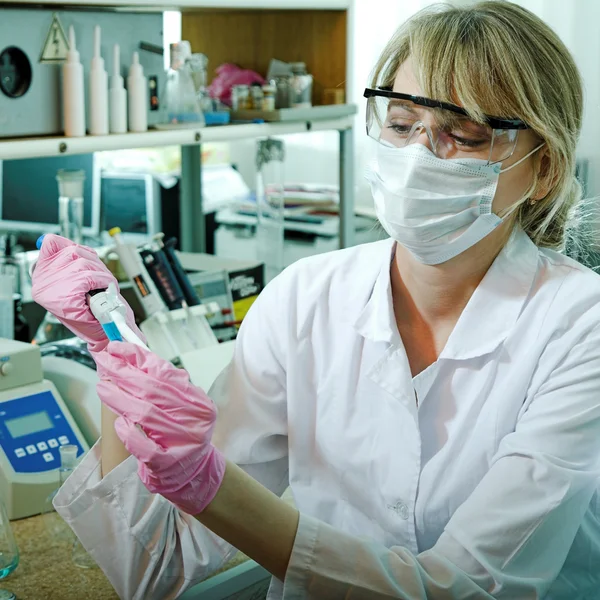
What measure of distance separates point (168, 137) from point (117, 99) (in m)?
0.14

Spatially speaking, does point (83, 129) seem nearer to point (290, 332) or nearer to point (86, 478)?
point (290, 332)

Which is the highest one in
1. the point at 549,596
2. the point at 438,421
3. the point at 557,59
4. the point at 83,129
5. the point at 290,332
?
the point at 557,59

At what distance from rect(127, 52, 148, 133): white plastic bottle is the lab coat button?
101 centimetres

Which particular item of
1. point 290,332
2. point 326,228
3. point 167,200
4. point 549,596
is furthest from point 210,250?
point 549,596

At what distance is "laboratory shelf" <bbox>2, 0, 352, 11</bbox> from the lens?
1.73 meters

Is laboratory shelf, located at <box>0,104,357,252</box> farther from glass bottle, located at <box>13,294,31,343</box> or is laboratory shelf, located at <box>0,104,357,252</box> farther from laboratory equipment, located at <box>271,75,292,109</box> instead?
glass bottle, located at <box>13,294,31,343</box>

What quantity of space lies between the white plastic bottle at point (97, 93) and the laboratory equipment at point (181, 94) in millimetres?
199

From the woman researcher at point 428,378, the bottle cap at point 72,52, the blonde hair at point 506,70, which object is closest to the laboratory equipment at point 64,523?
the woman researcher at point 428,378

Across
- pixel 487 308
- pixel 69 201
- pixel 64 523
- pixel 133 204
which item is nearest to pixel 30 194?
pixel 133 204

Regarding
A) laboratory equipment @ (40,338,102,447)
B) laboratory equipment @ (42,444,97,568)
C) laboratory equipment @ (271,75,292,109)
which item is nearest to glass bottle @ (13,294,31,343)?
laboratory equipment @ (40,338,102,447)

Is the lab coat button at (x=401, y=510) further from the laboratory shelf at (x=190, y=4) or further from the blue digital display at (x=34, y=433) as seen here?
the laboratory shelf at (x=190, y=4)

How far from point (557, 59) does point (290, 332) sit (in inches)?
22.0

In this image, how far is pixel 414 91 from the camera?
1.33 meters

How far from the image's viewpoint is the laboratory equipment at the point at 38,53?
1.71m
